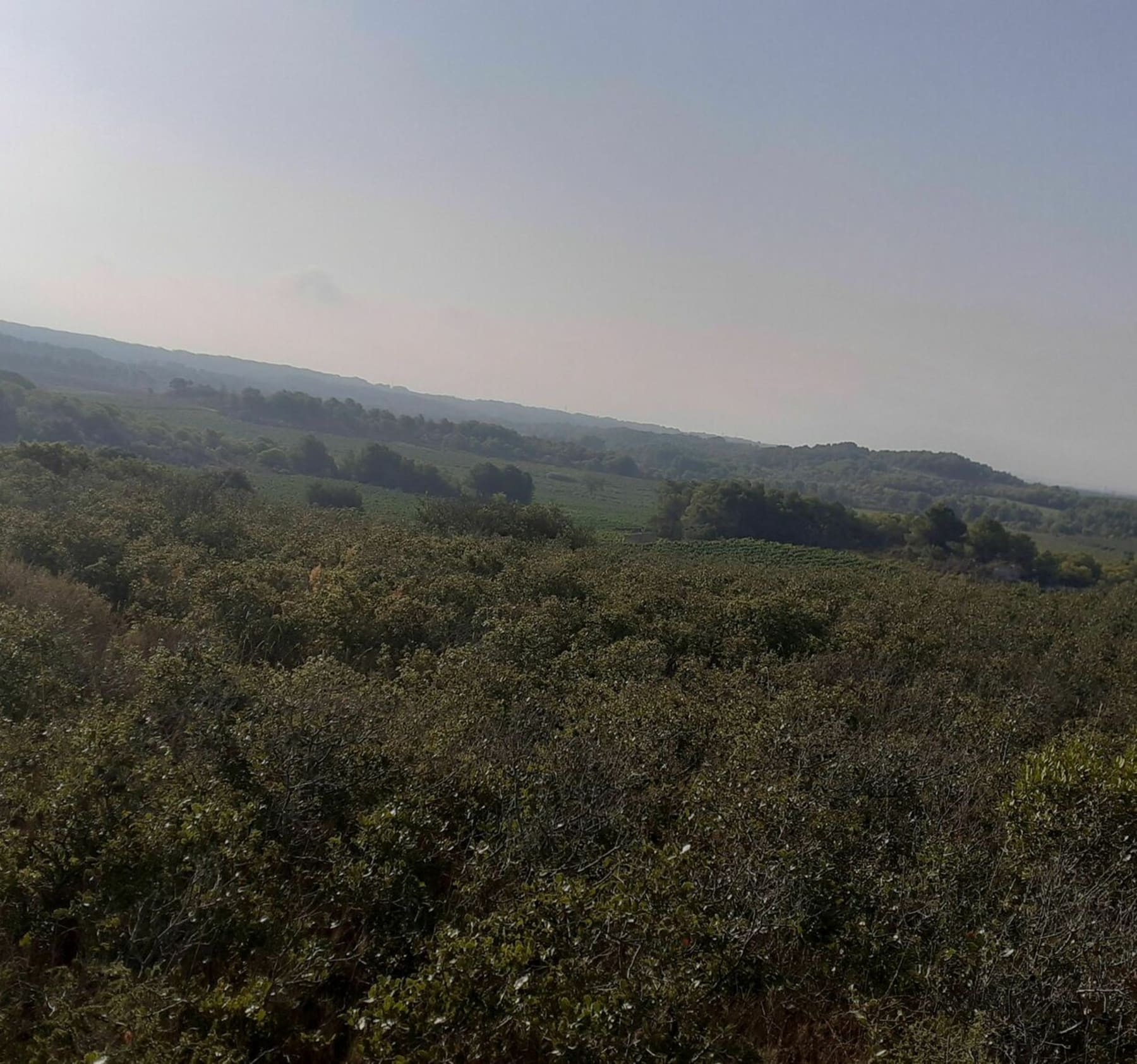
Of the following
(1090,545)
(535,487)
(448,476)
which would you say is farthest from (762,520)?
(1090,545)

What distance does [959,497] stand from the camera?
158 m

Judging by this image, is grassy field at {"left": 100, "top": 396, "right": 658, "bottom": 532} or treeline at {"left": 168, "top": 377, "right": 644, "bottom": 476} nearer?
grassy field at {"left": 100, "top": 396, "right": 658, "bottom": 532}

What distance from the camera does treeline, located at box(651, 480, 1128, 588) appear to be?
72062 mm

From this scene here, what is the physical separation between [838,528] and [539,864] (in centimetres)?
8067

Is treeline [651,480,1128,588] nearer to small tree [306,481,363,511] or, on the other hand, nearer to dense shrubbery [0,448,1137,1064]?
small tree [306,481,363,511]

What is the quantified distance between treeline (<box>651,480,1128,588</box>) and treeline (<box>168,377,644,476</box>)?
A: 7597 centimetres

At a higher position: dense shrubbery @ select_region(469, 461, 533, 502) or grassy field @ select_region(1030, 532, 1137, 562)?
grassy field @ select_region(1030, 532, 1137, 562)

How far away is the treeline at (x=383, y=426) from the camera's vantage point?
149 m

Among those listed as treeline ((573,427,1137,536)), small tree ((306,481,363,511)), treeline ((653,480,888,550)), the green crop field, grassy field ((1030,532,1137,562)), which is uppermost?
treeline ((573,427,1137,536))

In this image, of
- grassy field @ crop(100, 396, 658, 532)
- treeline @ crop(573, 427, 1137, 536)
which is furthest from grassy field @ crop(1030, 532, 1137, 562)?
grassy field @ crop(100, 396, 658, 532)

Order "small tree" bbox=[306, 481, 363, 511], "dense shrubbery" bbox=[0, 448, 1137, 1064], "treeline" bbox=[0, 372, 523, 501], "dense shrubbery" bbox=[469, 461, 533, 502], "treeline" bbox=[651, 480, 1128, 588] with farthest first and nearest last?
"dense shrubbery" bbox=[469, 461, 533, 502] → "treeline" bbox=[0, 372, 523, 501] → "treeline" bbox=[651, 480, 1128, 588] → "small tree" bbox=[306, 481, 363, 511] → "dense shrubbery" bbox=[0, 448, 1137, 1064]

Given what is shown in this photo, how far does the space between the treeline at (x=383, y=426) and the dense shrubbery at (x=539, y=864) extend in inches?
5560

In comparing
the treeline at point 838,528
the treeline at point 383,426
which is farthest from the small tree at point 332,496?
the treeline at point 383,426

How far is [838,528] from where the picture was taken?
80.3 metres
